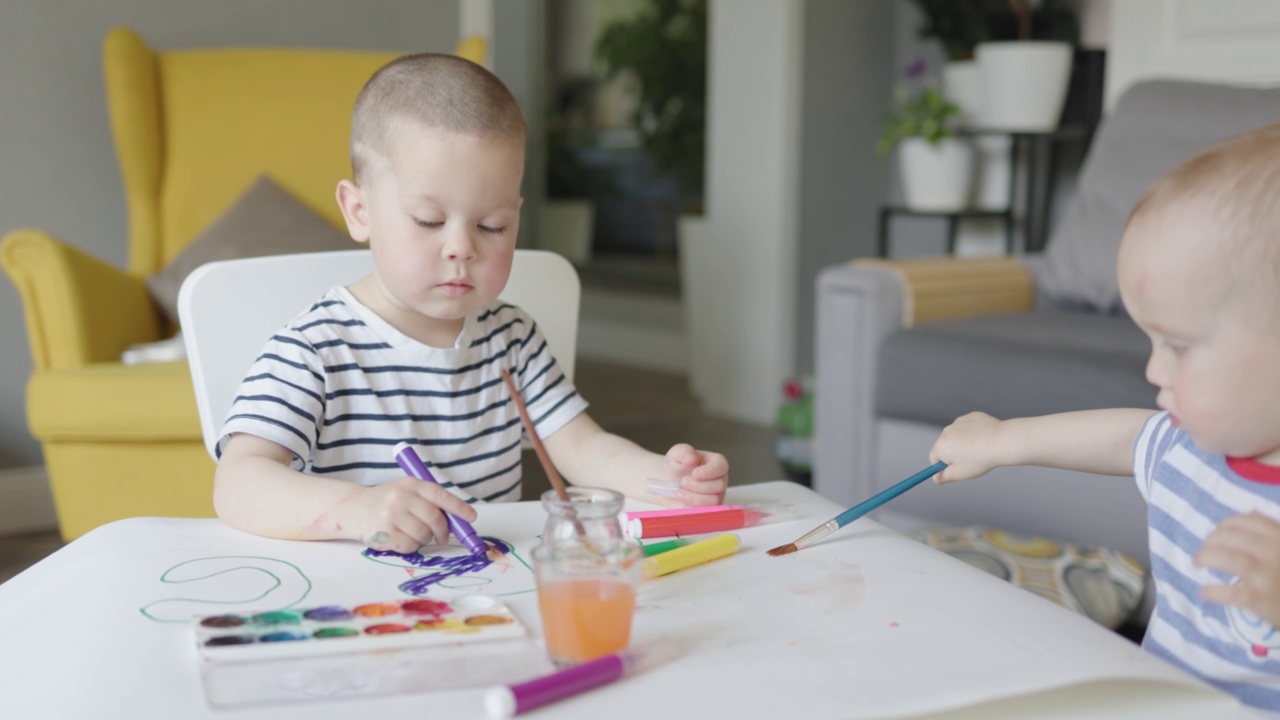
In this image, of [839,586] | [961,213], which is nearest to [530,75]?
[961,213]

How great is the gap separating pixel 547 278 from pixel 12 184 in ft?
6.84

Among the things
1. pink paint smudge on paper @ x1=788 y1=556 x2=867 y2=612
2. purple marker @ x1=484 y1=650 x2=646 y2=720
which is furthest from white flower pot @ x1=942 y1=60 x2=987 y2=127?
purple marker @ x1=484 y1=650 x2=646 y2=720

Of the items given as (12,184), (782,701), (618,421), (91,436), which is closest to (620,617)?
(782,701)

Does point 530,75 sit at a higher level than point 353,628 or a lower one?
higher

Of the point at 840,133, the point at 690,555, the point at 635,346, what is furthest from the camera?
the point at 635,346

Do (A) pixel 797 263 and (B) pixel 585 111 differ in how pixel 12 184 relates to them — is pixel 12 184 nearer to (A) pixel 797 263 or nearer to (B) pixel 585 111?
(A) pixel 797 263

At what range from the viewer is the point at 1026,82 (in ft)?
11.0

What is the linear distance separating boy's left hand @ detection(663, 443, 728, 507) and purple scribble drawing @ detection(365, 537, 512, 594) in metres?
0.18

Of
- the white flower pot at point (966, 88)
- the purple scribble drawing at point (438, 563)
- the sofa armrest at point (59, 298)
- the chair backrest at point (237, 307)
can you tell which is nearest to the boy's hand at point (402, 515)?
the purple scribble drawing at point (438, 563)

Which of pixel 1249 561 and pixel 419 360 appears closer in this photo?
pixel 1249 561

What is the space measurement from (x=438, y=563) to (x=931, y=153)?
3.04 m

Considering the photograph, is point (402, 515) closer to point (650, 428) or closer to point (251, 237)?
point (251, 237)

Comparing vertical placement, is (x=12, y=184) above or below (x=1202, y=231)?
below

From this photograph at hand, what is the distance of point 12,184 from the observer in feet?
9.68
